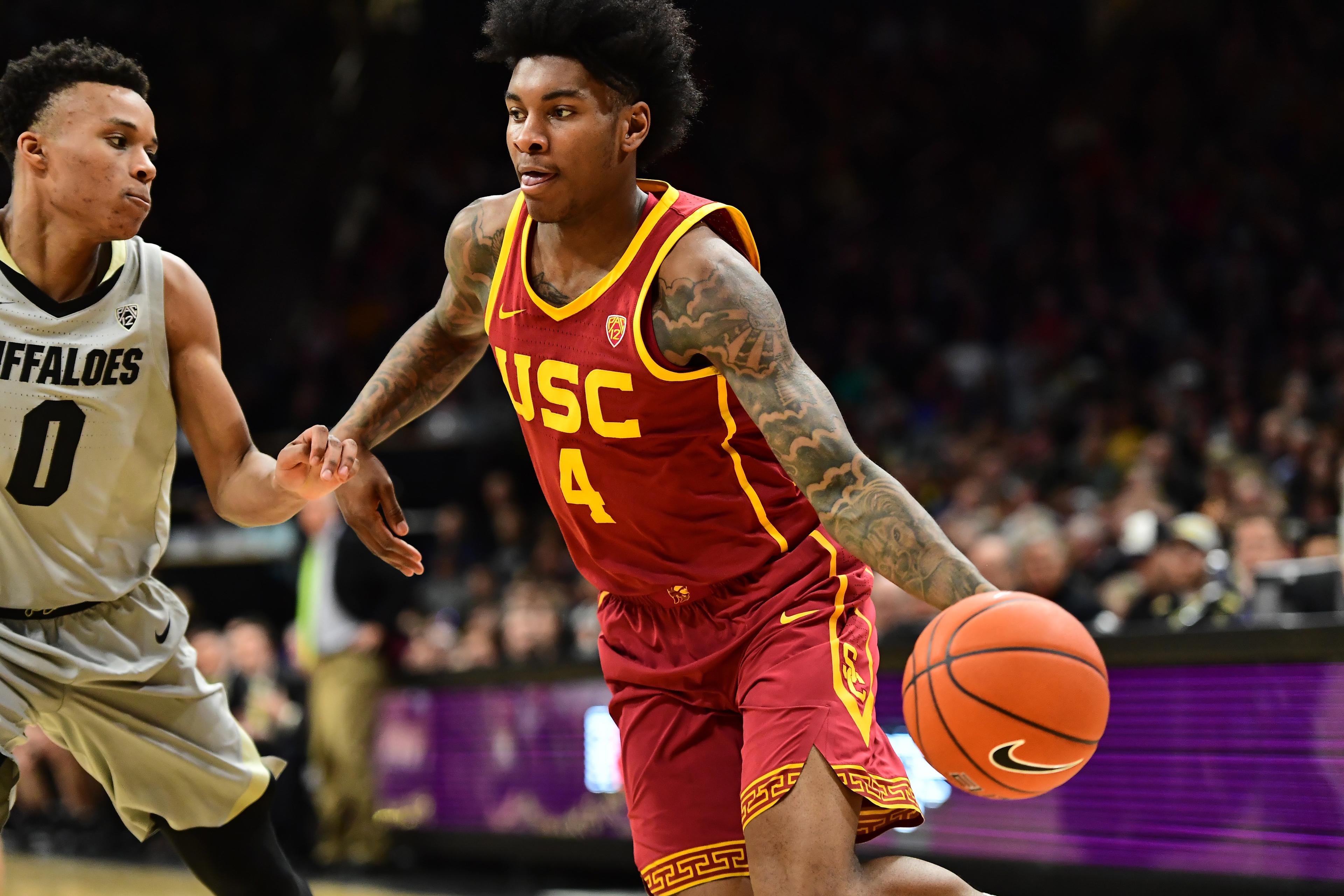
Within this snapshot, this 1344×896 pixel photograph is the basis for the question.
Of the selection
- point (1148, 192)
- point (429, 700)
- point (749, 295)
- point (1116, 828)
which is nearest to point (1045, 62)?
point (1148, 192)

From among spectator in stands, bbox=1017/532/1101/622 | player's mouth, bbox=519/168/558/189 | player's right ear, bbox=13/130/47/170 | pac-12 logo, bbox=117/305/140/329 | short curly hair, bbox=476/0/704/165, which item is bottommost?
spectator in stands, bbox=1017/532/1101/622

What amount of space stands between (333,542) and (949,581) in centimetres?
594

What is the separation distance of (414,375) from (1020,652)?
1715 millimetres

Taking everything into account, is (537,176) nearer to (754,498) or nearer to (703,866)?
(754,498)

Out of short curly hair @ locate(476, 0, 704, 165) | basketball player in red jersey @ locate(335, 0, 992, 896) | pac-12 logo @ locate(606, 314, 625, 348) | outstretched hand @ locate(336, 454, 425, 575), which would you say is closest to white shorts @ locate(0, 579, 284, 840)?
outstretched hand @ locate(336, 454, 425, 575)

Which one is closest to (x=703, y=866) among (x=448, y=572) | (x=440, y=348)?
(x=440, y=348)

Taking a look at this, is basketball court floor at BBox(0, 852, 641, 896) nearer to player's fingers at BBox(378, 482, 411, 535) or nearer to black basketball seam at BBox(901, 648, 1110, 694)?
player's fingers at BBox(378, 482, 411, 535)

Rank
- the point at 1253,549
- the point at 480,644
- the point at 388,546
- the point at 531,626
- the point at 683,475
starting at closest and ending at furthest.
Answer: the point at 683,475
the point at 388,546
the point at 1253,549
the point at 531,626
the point at 480,644

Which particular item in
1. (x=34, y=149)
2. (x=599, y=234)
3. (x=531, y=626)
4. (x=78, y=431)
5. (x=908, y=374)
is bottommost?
(x=531, y=626)

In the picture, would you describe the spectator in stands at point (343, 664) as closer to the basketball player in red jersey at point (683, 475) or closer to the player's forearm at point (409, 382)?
the player's forearm at point (409, 382)

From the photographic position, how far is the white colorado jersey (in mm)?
3268

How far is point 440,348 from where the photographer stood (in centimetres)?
368

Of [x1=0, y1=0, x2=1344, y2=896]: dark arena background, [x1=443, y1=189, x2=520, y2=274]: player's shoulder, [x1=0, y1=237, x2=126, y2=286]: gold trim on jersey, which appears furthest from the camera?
[x1=0, y1=0, x2=1344, y2=896]: dark arena background

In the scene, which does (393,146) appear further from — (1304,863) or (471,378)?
(1304,863)
